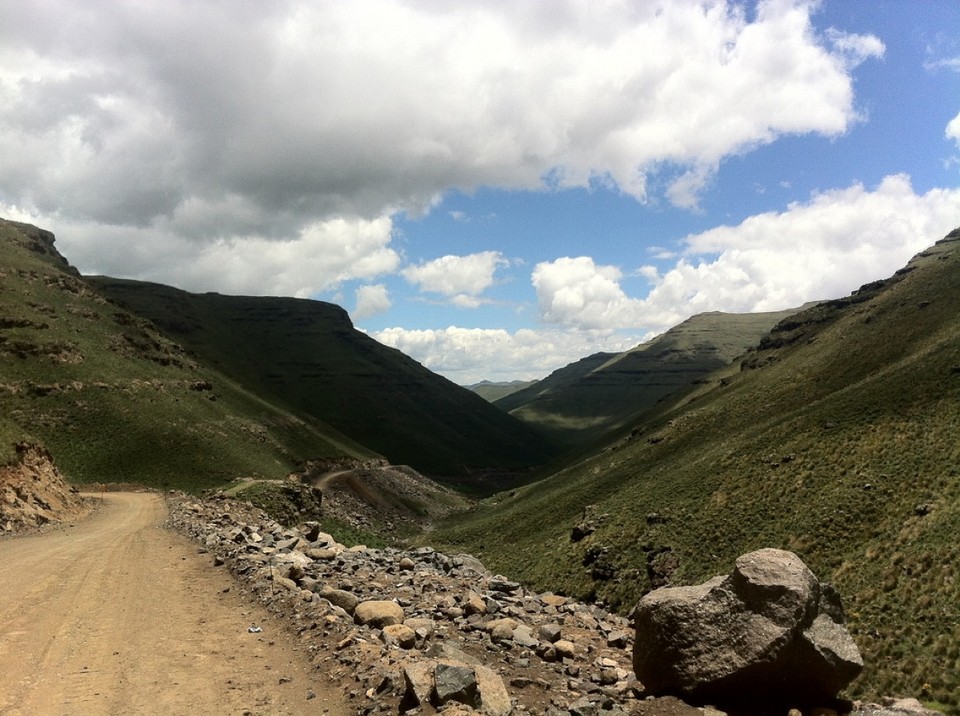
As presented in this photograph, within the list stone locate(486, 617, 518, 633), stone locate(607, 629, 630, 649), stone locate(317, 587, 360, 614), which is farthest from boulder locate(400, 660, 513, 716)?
stone locate(607, 629, 630, 649)

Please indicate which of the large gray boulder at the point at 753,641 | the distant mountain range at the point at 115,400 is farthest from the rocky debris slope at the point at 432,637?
the distant mountain range at the point at 115,400

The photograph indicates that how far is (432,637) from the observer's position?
14.2 metres

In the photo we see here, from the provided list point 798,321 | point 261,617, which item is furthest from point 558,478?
point 261,617

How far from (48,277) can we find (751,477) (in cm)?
12687

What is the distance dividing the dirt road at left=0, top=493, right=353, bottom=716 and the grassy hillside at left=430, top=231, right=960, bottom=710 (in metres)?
19.9

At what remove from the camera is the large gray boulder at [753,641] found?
39.4 feet

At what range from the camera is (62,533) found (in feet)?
107

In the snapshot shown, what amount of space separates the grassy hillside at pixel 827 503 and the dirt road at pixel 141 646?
1987cm

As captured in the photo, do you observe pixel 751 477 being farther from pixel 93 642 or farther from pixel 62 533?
pixel 62 533

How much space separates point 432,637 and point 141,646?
Result: 725cm

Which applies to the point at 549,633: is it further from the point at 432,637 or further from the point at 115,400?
the point at 115,400

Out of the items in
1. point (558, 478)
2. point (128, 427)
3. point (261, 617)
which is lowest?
point (558, 478)

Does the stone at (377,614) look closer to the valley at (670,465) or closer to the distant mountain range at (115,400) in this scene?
the valley at (670,465)

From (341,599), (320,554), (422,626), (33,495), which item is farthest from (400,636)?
(33,495)
